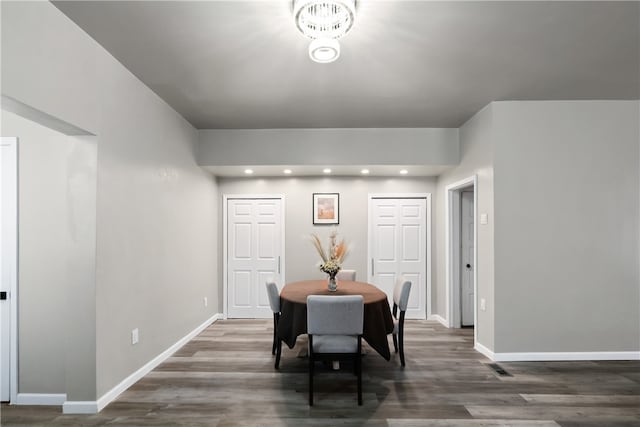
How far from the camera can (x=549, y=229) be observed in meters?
3.80

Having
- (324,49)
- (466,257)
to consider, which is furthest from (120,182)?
(466,257)

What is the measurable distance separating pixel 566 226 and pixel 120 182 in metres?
4.43

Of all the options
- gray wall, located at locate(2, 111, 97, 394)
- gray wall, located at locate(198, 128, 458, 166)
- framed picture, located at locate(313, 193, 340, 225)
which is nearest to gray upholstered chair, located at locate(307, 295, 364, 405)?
gray wall, located at locate(2, 111, 97, 394)

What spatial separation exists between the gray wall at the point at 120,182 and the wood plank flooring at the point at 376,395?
0.32 meters

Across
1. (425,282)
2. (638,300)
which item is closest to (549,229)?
(638,300)

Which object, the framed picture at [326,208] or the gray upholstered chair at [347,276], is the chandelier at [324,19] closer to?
the gray upholstered chair at [347,276]

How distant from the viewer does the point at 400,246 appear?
5652mm

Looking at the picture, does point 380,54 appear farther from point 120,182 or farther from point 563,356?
point 563,356

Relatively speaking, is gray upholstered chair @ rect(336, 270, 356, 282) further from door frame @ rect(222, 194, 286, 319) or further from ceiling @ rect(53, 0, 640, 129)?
ceiling @ rect(53, 0, 640, 129)

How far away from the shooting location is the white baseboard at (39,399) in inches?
110

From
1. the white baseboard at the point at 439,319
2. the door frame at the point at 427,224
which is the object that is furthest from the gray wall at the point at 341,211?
the white baseboard at the point at 439,319

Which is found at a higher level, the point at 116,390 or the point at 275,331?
the point at 275,331

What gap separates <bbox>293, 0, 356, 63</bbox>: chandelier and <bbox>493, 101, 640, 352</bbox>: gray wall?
2.41m

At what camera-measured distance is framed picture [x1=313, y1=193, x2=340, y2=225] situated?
18.5 ft
